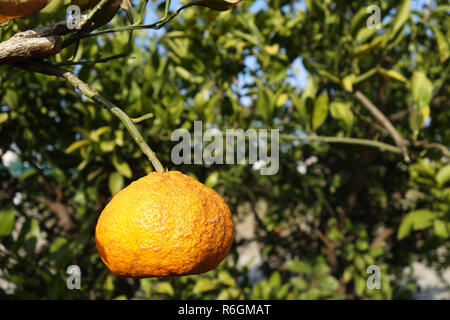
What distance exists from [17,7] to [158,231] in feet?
0.84

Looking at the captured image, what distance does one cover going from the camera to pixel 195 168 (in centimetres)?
105

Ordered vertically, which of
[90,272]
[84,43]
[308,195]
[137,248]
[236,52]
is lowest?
[90,272]

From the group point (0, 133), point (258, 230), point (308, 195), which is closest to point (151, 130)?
point (0, 133)

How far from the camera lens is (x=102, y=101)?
1.24 ft

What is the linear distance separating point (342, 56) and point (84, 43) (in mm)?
754

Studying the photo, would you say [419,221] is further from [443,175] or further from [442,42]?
[442,42]

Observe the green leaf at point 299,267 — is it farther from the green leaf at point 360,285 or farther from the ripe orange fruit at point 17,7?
the ripe orange fruit at point 17,7

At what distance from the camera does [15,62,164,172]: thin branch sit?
0.37 meters

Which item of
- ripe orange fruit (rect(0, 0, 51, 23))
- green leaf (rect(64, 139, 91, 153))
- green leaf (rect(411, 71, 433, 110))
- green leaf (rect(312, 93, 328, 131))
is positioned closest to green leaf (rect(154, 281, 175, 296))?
green leaf (rect(64, 139, 91, 153))

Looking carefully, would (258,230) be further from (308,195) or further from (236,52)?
(236,52)

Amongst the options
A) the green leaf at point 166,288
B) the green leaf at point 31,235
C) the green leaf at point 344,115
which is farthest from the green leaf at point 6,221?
the green leaf at point 344,115

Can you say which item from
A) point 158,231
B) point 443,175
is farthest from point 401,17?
point 158,231

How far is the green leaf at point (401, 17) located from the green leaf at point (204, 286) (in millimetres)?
897
